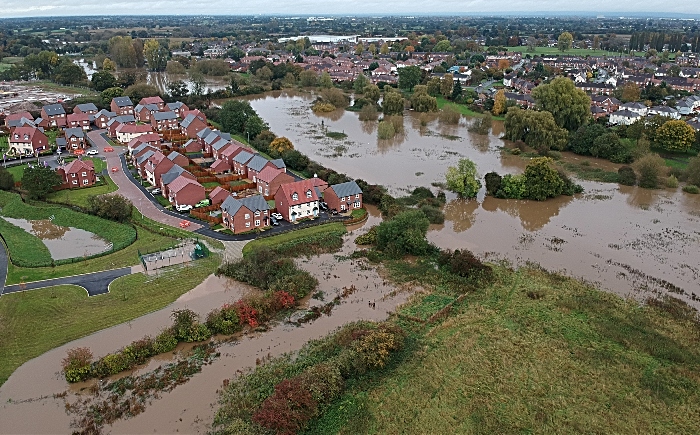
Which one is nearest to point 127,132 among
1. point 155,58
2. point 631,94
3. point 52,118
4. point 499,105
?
point 52,118

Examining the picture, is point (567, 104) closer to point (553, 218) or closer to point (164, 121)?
point (553, 218)

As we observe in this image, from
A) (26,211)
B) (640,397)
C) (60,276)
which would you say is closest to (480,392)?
(640,397)

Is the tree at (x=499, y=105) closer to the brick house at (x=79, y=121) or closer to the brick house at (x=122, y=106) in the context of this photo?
the brick house at (x=122, y=106)

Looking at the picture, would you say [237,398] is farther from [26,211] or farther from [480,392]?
[26,211]

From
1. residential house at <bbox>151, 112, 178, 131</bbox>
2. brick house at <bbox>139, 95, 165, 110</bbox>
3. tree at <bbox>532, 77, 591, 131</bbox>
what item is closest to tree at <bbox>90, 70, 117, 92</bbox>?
brick house at <bbox>139, 95, 165, 110</bbox>

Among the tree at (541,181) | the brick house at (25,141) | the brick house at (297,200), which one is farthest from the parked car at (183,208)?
the tree at (541,181)

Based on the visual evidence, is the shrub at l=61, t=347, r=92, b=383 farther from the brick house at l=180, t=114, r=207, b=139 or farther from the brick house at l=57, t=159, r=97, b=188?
the brick house at l=180, t=114, r=207, b=139
